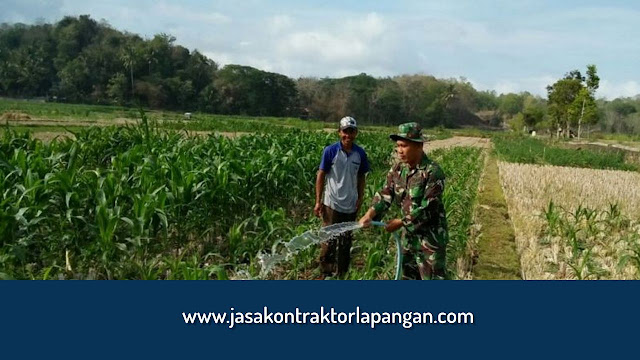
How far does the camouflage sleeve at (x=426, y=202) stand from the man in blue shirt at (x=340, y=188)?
116cm

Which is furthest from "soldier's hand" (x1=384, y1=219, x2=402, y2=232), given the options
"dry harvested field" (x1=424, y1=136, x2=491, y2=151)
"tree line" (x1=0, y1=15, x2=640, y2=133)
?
"tree line" (x1=0, y1=15, x2=640, y2=133)

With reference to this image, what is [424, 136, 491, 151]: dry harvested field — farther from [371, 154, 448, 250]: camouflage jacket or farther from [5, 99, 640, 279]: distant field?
[371, 154, 448, 250]: camouflage jacket

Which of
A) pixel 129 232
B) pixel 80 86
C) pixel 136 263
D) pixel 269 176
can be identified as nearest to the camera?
pixel 136 263

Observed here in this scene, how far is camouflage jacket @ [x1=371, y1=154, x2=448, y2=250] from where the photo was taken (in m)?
3.22

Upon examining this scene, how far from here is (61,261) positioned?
14.4 feet

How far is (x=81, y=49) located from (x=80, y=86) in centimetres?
1193

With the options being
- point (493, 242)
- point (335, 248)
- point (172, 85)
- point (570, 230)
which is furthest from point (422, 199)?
point (172, 85)

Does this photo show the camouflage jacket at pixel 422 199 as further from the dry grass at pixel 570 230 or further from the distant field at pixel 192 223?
the dry grass at pixel 570 230

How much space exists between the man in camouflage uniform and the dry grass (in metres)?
1.98

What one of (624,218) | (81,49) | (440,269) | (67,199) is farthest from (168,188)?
(81,49)

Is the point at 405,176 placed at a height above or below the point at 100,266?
above

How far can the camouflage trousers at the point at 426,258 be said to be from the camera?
333cm

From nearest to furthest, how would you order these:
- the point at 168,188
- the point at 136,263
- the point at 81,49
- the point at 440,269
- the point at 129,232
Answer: the point at 440,269, the point at 136,263, the point at 129,232, the point at 168,188, the point at 81,49

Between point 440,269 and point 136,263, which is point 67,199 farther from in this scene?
point 440,269
